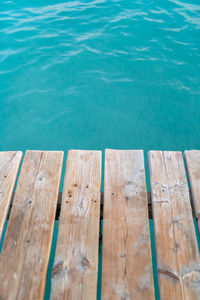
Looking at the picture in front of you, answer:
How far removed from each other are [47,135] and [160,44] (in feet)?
10.8

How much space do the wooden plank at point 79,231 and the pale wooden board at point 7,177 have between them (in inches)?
14.4

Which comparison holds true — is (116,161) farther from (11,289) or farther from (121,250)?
(11,289)

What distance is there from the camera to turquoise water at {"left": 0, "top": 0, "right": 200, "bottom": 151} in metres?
4.02

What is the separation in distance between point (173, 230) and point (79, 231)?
21.8 inches

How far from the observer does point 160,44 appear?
5.54 metres

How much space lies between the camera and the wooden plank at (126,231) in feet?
4.31

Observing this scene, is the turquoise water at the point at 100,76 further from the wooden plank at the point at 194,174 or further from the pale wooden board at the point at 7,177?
the wooden plank at the point at 194,174

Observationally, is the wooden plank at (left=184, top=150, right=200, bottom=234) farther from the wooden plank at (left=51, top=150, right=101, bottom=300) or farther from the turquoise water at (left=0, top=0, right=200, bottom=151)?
the turquoise water at (left=0, top=0, right=200, bottom=151)

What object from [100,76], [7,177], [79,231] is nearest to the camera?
[79,231]

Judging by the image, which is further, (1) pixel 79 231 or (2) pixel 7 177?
(2) pixel 7 177

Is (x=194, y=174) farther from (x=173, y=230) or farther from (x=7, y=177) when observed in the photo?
(x=7, y=177)

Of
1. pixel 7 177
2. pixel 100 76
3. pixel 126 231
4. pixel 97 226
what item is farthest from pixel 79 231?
pixel 100 76

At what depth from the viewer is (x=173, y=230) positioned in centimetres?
153

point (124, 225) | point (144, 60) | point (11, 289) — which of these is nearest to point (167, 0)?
point (144, 60)
